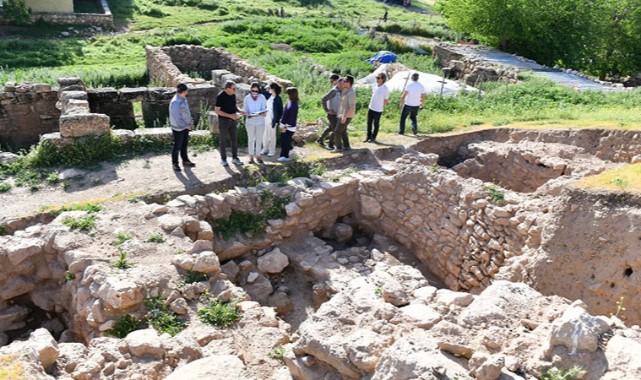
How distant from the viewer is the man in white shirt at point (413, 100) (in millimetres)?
12477

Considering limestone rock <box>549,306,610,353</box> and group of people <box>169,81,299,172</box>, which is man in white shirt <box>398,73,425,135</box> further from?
limestone rock <box>549,306,610,353</box>

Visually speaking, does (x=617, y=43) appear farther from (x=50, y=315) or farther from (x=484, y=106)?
(x=50, y=315)

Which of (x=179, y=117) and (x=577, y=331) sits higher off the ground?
(x=179, y=117)

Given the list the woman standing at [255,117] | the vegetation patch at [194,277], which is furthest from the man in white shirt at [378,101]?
the vegetation patch at [194,277]

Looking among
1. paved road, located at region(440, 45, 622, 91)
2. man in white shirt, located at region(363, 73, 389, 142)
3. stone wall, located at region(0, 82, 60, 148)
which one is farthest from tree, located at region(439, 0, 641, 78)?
stone wall, located at region(0, 82, 60, 148)

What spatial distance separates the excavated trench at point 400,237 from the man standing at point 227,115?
2.41ft

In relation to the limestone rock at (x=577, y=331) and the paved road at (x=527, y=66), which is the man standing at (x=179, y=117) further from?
the paved road at (x=527, y=66)

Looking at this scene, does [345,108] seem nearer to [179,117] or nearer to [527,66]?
[179,117]

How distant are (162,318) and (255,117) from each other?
15.4 ft

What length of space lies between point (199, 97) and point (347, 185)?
5.55 meters

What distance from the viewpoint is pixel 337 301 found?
21.4 ft

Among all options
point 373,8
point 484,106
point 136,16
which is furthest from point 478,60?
point 373,8

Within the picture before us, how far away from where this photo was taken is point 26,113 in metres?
13.5

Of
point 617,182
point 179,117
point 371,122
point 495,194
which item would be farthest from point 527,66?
point 179,117
